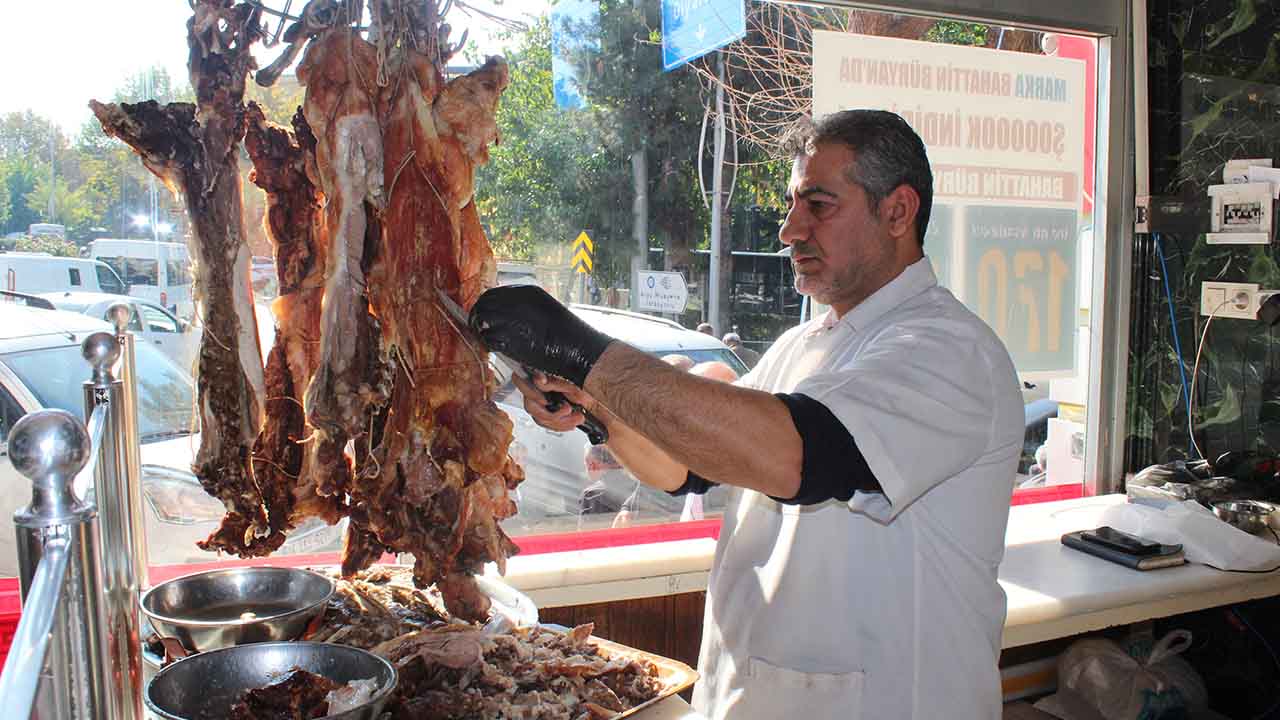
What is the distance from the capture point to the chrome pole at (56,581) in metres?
0.73

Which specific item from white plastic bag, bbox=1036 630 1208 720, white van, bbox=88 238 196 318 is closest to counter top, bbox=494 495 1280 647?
white plastic bag, bbox=1036 630 1208 720

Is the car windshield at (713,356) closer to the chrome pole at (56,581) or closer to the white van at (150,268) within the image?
the white van at (150,268)

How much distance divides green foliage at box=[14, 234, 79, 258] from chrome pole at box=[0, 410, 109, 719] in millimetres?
2404

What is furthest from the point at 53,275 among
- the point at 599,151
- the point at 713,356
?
the point at 713,356

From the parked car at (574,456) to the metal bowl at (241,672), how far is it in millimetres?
1868

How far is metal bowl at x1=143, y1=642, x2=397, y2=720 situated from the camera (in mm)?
1579

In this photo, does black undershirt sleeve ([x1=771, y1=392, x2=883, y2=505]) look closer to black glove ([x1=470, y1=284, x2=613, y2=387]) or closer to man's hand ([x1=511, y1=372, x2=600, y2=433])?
black glove ([x1=470, y1=284, x2=613, y2=387])

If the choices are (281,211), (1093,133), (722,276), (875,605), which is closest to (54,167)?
(281,211)

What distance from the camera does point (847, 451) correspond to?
163 cm

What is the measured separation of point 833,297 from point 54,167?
8.11 ft

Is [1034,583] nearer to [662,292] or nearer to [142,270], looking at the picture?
[662,292]

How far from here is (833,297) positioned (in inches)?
A: 87.3

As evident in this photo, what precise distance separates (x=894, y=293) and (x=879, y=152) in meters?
0.31

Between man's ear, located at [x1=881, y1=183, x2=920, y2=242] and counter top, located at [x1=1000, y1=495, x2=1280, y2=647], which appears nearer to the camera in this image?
man's ear, located at [x1=881, y1=183, x2=920, y2=242]
